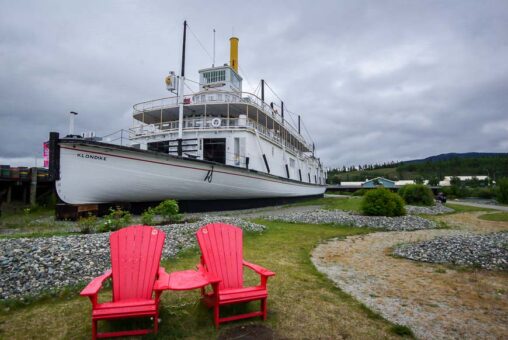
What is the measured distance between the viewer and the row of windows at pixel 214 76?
2350cm

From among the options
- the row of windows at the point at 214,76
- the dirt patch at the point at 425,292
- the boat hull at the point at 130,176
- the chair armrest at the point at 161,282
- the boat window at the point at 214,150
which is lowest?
the dirt patch at the point at 425,292

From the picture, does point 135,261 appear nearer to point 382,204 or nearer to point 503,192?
point 382,204

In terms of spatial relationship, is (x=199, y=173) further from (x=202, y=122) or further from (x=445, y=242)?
(x=445, y=242)

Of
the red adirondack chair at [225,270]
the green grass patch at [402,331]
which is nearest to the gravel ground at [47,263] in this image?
the red adirondack chair at [225,270]

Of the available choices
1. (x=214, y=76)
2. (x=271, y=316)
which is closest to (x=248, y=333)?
(x=271, y=316)

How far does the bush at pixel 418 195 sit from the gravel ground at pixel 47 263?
22.5 meters

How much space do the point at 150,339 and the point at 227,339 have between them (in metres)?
0.83

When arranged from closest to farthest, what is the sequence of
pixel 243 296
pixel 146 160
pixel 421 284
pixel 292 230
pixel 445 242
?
pixel 243 296, pixel 421 284, pixel 445 242, pixel 292 230, pixel 146 160

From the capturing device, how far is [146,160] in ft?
40.3

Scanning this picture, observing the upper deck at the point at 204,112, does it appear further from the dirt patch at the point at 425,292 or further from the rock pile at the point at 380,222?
the dirt patch at the point at 425,292

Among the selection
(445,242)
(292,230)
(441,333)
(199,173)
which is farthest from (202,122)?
(441,333)

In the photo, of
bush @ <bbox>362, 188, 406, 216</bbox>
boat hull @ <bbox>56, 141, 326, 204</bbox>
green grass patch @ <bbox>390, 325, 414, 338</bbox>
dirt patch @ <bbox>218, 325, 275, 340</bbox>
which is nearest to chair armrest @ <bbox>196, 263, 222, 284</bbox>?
dirt patch @ <bbox>218, 325, 275, 340</bbox>

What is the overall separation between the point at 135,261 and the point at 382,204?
42.9ft

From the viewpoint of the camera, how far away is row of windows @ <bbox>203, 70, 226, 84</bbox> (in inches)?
925
